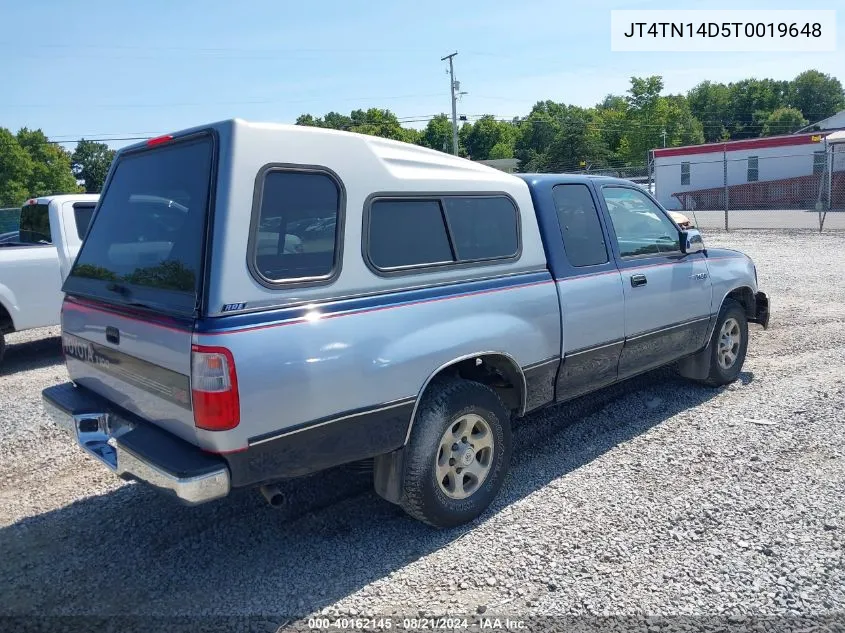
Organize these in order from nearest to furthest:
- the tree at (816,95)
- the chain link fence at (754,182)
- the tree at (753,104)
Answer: the chain link fence at (754,182)
the tree at (753,104)
the tree at (816,95)

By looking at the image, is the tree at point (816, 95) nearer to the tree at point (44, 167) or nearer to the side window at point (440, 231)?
the tree at point (44, 167)

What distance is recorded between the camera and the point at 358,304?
3.06 m

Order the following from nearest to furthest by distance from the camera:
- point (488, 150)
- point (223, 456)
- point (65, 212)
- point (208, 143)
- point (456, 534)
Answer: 1. point (223, 456)
2. point (208, 143)
3. point (456, 534)
4. point (65, 212)
5. point (488, 150)

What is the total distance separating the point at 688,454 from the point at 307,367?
298 cm

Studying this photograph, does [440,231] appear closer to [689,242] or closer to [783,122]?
[689,242]

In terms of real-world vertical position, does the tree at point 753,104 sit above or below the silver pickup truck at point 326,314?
above

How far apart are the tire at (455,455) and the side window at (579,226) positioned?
4.04 ft

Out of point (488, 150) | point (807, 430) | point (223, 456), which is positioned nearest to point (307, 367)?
point (223, 456)

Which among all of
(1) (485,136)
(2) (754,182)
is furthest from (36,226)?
(1) (485,136)

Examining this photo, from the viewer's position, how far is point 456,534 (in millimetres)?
3611

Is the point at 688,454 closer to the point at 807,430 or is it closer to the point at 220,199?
the point at 807,430

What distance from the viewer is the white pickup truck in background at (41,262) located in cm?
727

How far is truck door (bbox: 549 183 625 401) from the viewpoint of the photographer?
4.19 m

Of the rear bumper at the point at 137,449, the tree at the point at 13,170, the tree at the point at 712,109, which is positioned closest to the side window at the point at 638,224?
the rear bumper at the point at 137,449
